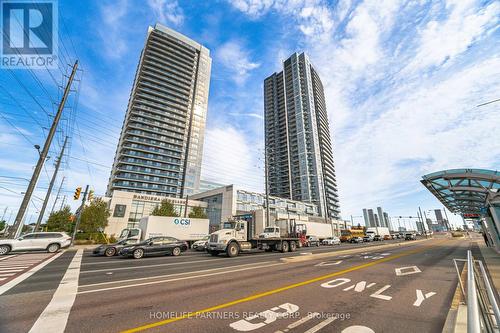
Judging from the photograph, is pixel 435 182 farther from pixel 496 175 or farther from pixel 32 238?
pixel 32 238

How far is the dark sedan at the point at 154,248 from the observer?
16.1 metres

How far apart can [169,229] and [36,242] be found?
38.4ft

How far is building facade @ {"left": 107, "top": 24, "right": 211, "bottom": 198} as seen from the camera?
75.4 metres

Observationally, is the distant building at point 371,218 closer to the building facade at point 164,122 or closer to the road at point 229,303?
the building facade at point 164,122

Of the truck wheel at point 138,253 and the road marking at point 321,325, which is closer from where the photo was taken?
the road marking at point 321,325

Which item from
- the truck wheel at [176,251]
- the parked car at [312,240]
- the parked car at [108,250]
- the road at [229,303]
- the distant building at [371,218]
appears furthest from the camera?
the distant building at [371,218]

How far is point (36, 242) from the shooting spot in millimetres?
18172

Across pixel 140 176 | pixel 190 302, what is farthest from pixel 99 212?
pixel 190 302

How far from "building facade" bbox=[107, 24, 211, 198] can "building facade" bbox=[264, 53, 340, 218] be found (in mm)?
39245

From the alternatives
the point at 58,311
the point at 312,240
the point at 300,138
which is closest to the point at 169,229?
the point at 58,311

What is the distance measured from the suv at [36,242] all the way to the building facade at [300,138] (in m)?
77.0

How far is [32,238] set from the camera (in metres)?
18.1

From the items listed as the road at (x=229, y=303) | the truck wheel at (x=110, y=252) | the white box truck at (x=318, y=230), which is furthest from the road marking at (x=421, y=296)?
the white box truck at (x=318, y=230)

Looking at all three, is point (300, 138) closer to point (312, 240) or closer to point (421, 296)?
point (312, 240)
